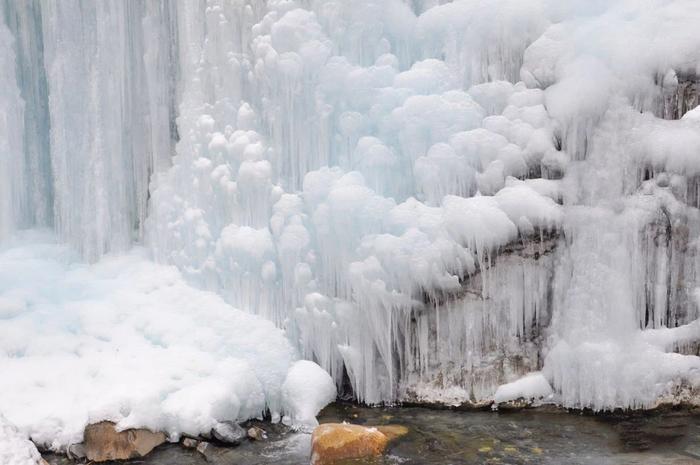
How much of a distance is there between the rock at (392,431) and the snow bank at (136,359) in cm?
63

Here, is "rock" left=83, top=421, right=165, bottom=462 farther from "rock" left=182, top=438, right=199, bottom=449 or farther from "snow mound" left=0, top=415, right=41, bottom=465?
"snow mound" left=0, top=415, right=41, bottom=465

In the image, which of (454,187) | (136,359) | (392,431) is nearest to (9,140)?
(136,359)

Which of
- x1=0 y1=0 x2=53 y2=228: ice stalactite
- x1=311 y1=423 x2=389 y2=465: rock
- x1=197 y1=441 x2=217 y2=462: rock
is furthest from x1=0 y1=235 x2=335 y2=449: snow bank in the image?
x1=0 y1=0 x2=53 y2=228: ice stalactite

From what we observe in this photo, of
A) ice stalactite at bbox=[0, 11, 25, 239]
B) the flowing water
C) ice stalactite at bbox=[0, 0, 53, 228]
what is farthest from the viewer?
ice stalactite at bbox=[0, 0, 53, 228]

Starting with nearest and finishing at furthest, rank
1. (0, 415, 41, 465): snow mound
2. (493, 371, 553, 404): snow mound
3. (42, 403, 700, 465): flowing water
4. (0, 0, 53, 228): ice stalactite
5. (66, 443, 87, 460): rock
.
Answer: (0, 415, 41, 465): snow mound
(42, 403, 700, 465): flowing water
(66, 443, 87, 460): rock
(493, 371, 553, 404): snow mound
(0, 0, 53, 228): ice stalactite

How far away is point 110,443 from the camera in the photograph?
4.96 meters

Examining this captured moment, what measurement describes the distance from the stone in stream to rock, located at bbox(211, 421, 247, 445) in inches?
24.1

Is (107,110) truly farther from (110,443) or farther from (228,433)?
(228,433)

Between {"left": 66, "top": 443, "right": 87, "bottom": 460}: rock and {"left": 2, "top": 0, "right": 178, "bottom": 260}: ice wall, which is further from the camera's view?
{"left": 2, "top": 0, "right": 178, "bottom": 260}: ice wall

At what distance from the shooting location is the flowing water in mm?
4625

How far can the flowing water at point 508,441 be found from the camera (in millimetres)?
4625

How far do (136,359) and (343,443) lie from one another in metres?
1.93

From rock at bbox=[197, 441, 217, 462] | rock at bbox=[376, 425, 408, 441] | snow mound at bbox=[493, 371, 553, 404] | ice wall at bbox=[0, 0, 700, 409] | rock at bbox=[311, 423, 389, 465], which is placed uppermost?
ice wall at bbox=[0, 0, 700, 409]

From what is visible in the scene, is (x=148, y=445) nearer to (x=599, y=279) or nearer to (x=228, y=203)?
(x=228, y=203)
